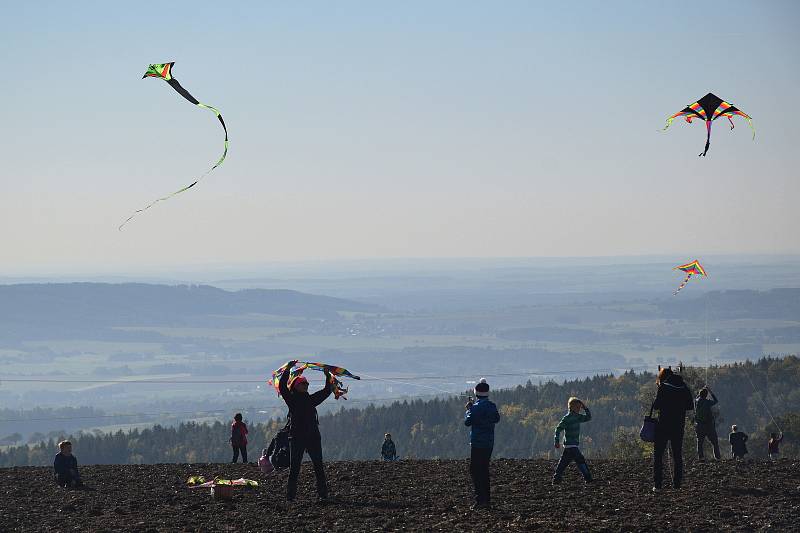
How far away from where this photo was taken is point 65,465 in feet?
84.9

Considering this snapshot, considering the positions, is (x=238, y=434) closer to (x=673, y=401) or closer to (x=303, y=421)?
(x=303, y=421)

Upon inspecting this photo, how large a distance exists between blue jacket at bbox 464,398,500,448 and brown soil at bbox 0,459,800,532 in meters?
1.24

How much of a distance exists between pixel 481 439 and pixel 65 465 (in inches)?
398

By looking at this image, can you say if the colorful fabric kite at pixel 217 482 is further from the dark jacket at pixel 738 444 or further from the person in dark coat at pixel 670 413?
the dark jacket at pixel 738 444

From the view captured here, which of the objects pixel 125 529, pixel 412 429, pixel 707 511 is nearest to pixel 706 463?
pixel 707 511

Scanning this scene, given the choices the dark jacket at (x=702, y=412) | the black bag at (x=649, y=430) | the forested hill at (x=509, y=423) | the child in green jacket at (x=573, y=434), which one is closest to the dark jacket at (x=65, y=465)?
the child in green jacket at (x=573, y=434)

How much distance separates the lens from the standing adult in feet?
69.4

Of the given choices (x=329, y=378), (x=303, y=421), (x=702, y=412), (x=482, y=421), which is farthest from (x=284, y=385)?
(x=702, y=412)

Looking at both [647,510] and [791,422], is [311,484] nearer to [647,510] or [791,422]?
[647,510]

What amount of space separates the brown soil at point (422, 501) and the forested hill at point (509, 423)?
109438 millimetres

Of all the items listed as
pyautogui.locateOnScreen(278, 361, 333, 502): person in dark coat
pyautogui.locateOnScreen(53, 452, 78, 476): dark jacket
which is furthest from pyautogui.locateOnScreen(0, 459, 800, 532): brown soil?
pyautogui.locateOnScreen(278, 361, 333, 502): person in dark coat

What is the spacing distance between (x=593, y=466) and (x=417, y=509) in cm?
697

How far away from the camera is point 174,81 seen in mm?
24562

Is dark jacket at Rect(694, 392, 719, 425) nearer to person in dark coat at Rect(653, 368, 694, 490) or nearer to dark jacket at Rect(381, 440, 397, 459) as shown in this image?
person in dark coat at Rect(653, 368, 694, 490)
